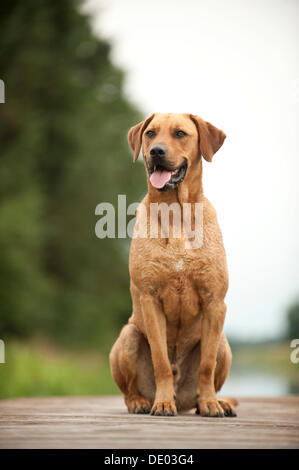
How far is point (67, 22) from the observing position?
60.0 feet

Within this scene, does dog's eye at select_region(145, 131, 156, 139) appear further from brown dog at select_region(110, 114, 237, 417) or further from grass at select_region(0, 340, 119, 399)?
grass at select_region(0, 340, 119, 399)

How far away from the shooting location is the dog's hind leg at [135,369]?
4.25m

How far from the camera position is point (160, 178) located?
405cm

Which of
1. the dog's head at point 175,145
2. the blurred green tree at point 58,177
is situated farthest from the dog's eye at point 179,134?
the blurred green tree at point 58,177

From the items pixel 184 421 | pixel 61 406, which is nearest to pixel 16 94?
pixel 61 406

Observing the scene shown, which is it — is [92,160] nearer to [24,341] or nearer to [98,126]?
[98,126]

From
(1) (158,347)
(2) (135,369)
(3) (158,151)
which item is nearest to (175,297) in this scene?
(1) (158,347)

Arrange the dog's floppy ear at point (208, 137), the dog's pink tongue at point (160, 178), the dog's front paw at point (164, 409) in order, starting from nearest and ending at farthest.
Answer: the dog's front paw at point (164, 409) < the dog's pink tongue at point (160, 178) < the dog's floppy ear at point (208, 137)

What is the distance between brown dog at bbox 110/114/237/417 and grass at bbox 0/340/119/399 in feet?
15.4

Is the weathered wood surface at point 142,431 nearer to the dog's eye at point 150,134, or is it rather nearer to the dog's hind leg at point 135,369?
the dog's hind leg at point 135,369

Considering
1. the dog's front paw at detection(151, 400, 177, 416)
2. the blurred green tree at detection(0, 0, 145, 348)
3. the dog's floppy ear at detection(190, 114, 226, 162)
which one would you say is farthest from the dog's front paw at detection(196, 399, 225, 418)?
the blurred green tree at detection(0, 0, 145, 348)

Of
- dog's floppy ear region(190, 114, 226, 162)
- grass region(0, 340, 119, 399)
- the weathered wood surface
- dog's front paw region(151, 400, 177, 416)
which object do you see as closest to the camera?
the weathered wood surface

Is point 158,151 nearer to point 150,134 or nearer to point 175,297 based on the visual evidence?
point 150,134

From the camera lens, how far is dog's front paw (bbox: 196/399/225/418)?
3.87 m
